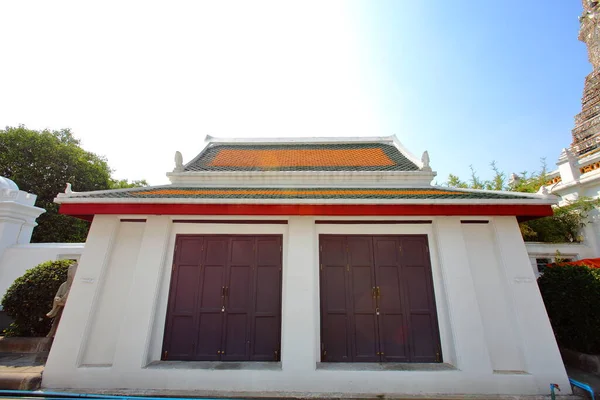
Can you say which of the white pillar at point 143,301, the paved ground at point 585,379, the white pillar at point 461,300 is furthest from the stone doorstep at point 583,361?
the white pillar at point 143,301

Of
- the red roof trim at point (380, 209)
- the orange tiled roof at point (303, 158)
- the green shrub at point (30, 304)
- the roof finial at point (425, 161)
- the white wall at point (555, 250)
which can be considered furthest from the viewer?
the orange tiled roof at point (303, 158)

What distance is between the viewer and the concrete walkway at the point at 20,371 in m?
4.26

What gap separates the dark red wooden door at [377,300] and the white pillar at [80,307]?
4.05m

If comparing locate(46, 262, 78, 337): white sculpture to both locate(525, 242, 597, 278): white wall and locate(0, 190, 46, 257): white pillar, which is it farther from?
locate(525, 242, 597, 278): white wall

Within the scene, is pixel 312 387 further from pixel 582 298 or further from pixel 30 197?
pixel 30 197

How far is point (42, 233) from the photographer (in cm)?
1551

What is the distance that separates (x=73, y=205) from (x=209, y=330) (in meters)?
3.36

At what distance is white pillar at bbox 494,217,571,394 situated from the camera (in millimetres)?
4359

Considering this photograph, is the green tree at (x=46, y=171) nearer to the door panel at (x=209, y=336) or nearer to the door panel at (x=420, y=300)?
the door panel at (x=209, y=336)

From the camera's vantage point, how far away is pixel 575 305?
16.0ft

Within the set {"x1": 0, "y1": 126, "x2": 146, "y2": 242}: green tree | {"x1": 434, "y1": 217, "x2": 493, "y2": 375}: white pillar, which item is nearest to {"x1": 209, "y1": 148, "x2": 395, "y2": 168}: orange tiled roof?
{"x1": 434, "y1": 217, "x2": 493, "y2": 375}: white pillar

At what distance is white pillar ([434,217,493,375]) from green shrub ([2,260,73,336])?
8.07 metres

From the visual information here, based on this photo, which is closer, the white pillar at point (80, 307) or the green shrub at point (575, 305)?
the white pillar at point (80, 307)

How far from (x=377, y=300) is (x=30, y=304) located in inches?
285
